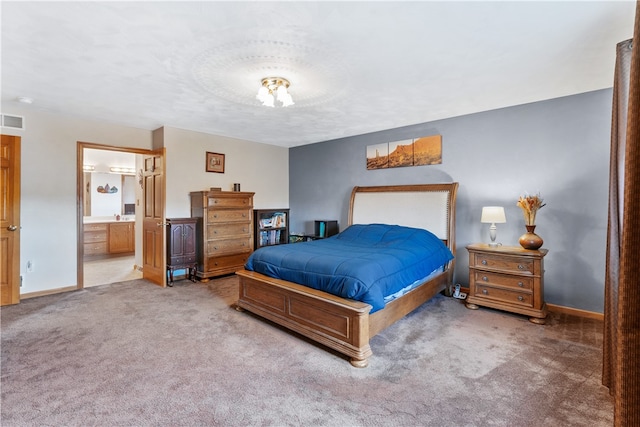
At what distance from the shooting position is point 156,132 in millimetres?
4828

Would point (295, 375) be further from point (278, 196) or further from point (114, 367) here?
point (278, 196)

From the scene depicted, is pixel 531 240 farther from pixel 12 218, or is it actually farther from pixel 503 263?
pixel 12 218

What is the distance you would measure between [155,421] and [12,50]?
292 cm

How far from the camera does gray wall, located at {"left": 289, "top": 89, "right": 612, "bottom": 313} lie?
A: 10.5ft

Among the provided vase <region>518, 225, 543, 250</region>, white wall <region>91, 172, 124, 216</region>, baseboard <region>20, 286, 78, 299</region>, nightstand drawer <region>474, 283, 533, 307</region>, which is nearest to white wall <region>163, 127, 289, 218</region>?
baseboard <region>20, 286, 78, 299</region>

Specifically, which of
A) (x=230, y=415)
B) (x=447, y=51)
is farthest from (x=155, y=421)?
(x=447, y=51)

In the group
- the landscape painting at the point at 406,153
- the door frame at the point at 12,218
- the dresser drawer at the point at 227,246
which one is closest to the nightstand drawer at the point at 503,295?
the landscape painting at the point at 406,153

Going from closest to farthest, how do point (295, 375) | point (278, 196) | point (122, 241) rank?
point (295, 375)
point (278, 196)
point (122, 241)

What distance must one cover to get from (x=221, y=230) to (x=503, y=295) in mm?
4009

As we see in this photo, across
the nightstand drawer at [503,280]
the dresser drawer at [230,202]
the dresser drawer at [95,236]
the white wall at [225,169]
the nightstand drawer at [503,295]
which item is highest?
the white wall at [225,169]

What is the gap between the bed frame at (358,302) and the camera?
2.39 metres

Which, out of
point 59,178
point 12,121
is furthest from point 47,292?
point 12,121

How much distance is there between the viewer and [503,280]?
3.34 metres

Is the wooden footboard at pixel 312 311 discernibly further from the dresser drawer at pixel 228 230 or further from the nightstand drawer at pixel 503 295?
the nightstand drawer at pixel 503 295
